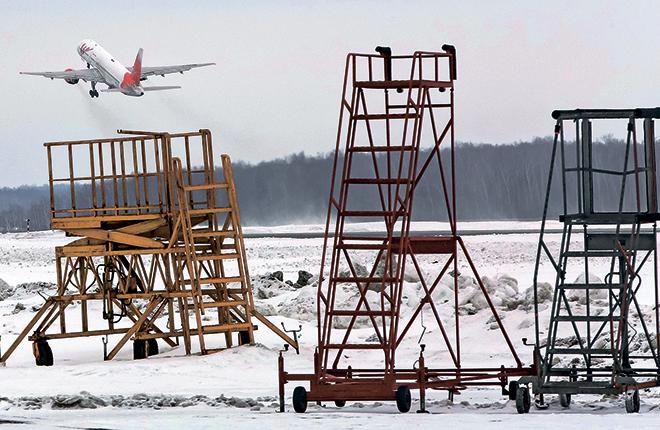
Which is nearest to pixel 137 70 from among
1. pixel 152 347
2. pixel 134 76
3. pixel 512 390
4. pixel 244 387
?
pixel 134 76

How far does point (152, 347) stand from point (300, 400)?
306 inches

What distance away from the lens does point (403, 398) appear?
47.3 ft

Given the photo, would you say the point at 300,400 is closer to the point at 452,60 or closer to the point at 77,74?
the point at 452,60

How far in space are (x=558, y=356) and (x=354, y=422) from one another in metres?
6.22

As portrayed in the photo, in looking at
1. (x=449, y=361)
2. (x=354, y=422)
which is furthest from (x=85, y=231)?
(x=354, y=422)

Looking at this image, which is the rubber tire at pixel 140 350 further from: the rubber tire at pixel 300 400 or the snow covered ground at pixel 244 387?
the rubber tire at pixel 300 400

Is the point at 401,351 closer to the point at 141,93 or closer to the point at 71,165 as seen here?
the point at 71,165

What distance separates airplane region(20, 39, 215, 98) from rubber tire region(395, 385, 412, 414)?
200 ft

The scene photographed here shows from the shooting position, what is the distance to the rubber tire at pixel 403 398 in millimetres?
14406

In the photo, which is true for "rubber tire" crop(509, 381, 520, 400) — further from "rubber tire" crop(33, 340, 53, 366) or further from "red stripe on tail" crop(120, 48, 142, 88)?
"red stripe on tail" crop(120, 48, 142, 88)

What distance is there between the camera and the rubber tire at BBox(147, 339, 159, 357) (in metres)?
22.0

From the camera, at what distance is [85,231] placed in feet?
73.8

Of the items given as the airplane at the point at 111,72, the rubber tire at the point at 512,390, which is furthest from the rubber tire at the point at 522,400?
the airplane at the point at 111,72

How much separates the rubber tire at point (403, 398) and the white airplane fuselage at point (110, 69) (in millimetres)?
62738
